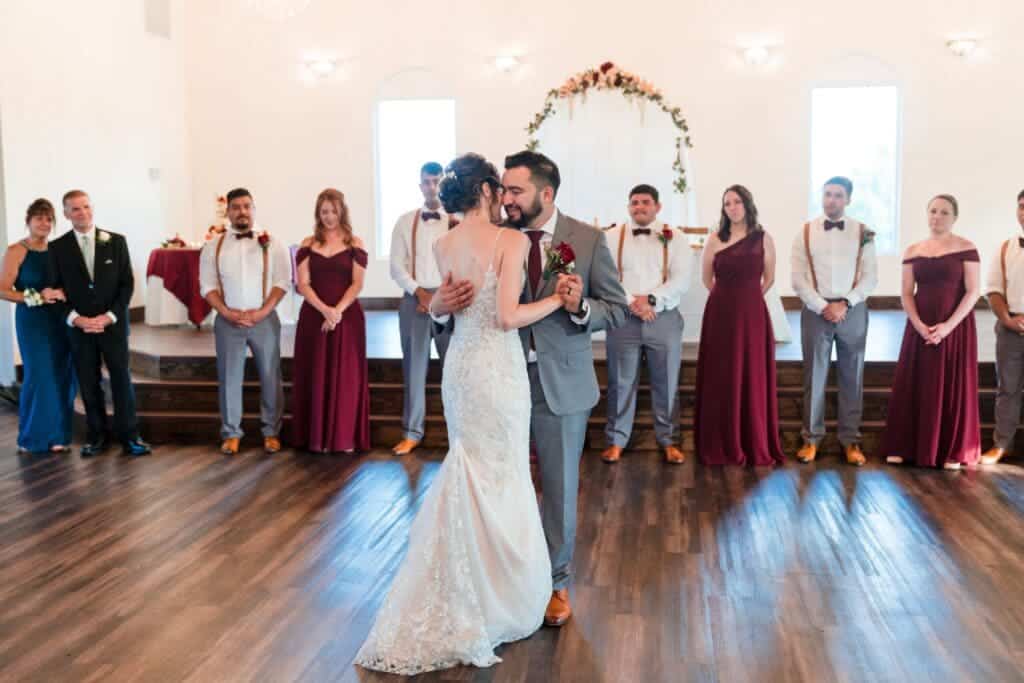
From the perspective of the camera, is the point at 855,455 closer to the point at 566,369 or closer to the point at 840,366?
the point at 840,366

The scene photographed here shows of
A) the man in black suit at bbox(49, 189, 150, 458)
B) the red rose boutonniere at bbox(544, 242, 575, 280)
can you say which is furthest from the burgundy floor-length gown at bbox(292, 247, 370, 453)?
the red rose boutonniere at bbox(544, 242, 575, 280)

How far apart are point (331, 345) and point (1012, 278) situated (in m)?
4.20

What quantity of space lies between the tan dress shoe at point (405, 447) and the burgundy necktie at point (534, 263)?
10.7ft

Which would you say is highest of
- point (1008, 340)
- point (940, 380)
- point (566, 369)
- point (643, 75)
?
point (643, 75)

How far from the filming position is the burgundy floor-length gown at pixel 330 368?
21.8 feet

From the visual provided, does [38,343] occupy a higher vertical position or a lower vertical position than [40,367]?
higher

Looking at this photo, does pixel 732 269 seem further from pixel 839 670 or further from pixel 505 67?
pixel 505 67

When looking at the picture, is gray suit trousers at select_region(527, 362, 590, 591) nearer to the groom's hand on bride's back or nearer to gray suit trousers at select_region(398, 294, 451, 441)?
the groom's hand on bride's back

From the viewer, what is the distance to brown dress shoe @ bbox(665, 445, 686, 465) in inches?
249

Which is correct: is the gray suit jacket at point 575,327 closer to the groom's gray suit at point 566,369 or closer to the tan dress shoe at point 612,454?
the groom's gray suit at point 566,369

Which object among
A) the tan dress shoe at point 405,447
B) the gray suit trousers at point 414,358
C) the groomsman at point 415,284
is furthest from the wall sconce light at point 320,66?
the tan dress shoe at point 405,447

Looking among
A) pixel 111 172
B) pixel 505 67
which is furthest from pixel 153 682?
pixel 505 67

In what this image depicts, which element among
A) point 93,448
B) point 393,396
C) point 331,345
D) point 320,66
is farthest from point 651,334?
point 320,66

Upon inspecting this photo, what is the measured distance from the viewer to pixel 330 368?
21.9ft
